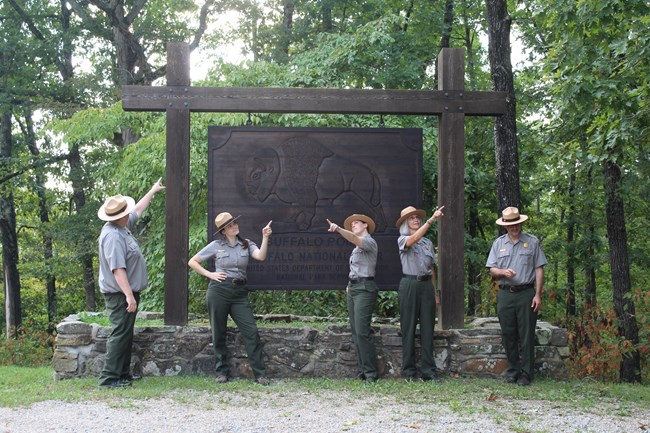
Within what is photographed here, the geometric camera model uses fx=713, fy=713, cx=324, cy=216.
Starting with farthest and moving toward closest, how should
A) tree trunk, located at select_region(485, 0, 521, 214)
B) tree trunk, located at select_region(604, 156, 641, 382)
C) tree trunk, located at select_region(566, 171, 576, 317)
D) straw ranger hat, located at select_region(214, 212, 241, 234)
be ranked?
tree trunk, located at select_region(566, 171, 576, 317) < tree trunk, located at select_region(604, 156, 641, 382) < tree trunk, located at select_region(485, 0, 521, 214) < straw ranger hat, located at select_region(214, 212, 241, 234)

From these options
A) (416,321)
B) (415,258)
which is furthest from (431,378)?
(415,258)

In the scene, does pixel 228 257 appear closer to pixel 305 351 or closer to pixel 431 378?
pixel 305 351

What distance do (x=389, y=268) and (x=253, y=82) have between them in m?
6.86

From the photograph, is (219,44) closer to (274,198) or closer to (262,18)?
(262,18)

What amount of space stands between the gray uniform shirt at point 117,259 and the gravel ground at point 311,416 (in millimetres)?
1217

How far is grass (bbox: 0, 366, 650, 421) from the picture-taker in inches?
238

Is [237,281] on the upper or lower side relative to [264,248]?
lower

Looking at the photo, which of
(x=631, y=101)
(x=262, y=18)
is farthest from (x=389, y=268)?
(x=262, y=18)

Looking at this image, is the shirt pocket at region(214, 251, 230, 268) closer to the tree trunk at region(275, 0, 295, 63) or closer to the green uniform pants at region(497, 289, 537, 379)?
the green uniform pants at region(497, 289, 537, 379)

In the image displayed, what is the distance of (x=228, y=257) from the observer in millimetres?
7066

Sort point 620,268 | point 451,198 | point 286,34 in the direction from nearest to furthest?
point 451,198
point 620,268
point 286,34

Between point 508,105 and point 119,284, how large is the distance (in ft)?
21.2

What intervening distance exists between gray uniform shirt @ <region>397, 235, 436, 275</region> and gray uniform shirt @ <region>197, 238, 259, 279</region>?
1575 mm

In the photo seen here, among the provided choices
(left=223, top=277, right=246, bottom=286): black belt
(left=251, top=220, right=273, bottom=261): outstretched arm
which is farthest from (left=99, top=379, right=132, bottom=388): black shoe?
(left=251, top=220, right=273, bottom=261): outstretched arm
